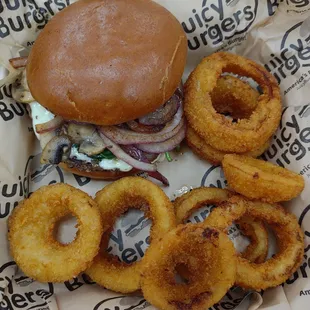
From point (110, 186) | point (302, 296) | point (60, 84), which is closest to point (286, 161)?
point (302, 296)

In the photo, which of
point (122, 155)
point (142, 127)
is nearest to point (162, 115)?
point (142, 127)

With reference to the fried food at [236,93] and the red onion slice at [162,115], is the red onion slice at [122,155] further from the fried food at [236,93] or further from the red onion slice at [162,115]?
the fried food at [236,93]

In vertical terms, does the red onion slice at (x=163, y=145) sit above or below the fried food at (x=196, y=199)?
above

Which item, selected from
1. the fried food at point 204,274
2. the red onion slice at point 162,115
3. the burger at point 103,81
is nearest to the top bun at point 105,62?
the burger at point 103,81

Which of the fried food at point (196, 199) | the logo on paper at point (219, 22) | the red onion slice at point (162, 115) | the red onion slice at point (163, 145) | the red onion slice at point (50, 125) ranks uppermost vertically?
the logo on paper at point (219, 22)

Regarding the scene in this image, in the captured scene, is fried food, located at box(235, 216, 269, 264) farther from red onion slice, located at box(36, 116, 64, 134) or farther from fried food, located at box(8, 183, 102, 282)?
red onion slice, located at box(36, 116, 64, 134)

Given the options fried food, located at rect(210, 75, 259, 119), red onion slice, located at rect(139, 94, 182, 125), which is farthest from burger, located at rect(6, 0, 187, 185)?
fried food, located at rect(210, 75, 259, 119)

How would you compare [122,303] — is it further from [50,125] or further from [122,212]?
[50,125]
